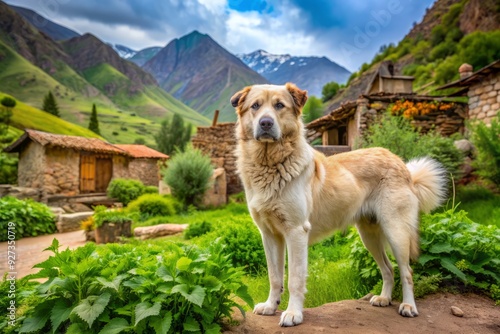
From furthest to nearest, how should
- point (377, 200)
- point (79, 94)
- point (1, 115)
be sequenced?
point (79, 94) < point (1, 115) < point (377, 200)

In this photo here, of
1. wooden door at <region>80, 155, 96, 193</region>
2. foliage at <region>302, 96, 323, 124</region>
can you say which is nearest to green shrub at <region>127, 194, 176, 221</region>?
wooden door at <region>80, 155, 96, 193</region>

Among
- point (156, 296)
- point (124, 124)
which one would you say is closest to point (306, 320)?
point (156, 296)

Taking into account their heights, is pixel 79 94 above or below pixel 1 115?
above

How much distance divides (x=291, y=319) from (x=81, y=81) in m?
119

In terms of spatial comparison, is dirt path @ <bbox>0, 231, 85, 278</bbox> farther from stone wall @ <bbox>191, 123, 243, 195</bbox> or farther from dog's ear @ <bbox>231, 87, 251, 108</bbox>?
stone wall @ <bbox>191, 123, 243, 195</bbox>

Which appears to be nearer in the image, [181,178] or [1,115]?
[181,178]

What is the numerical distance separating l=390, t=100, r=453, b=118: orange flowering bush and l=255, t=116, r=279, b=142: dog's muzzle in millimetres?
9597

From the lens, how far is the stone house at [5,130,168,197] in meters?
17.2

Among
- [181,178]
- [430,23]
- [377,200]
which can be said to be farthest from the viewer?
[430,23]

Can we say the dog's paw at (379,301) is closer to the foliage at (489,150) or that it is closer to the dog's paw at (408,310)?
the dog's paw at (408,310)

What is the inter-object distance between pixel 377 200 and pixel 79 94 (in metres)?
108

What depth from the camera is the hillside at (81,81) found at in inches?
2464

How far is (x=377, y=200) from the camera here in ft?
9.73

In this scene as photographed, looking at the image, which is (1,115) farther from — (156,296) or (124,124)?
(124,124)
